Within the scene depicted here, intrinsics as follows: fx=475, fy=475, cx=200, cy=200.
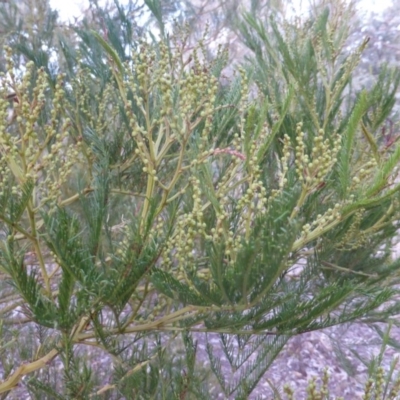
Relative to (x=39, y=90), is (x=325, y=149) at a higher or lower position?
lower

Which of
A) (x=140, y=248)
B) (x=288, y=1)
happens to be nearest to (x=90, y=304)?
(x=140, y=248)

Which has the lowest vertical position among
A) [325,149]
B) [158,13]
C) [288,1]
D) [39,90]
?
[325,149]

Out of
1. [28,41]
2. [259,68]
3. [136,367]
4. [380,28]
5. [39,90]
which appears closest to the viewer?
[39,90]

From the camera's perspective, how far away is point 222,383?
964 millimetres

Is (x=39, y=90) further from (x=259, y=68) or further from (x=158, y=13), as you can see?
(x=259, y=68)

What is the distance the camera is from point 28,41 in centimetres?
201

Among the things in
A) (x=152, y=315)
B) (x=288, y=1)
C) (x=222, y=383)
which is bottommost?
(x=222, y=383)

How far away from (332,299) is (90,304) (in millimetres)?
348

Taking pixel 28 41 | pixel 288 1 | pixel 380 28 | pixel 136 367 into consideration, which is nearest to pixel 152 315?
pixel 136 367

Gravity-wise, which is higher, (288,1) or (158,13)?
(288,1)

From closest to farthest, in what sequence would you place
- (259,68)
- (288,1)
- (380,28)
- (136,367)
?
(136,367), (259,68), (288,1), (380,28)

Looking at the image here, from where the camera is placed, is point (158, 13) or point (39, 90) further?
point (158, 13)

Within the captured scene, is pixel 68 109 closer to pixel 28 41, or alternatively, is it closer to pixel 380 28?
pixel 28 41

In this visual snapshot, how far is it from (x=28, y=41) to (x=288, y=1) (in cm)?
152
